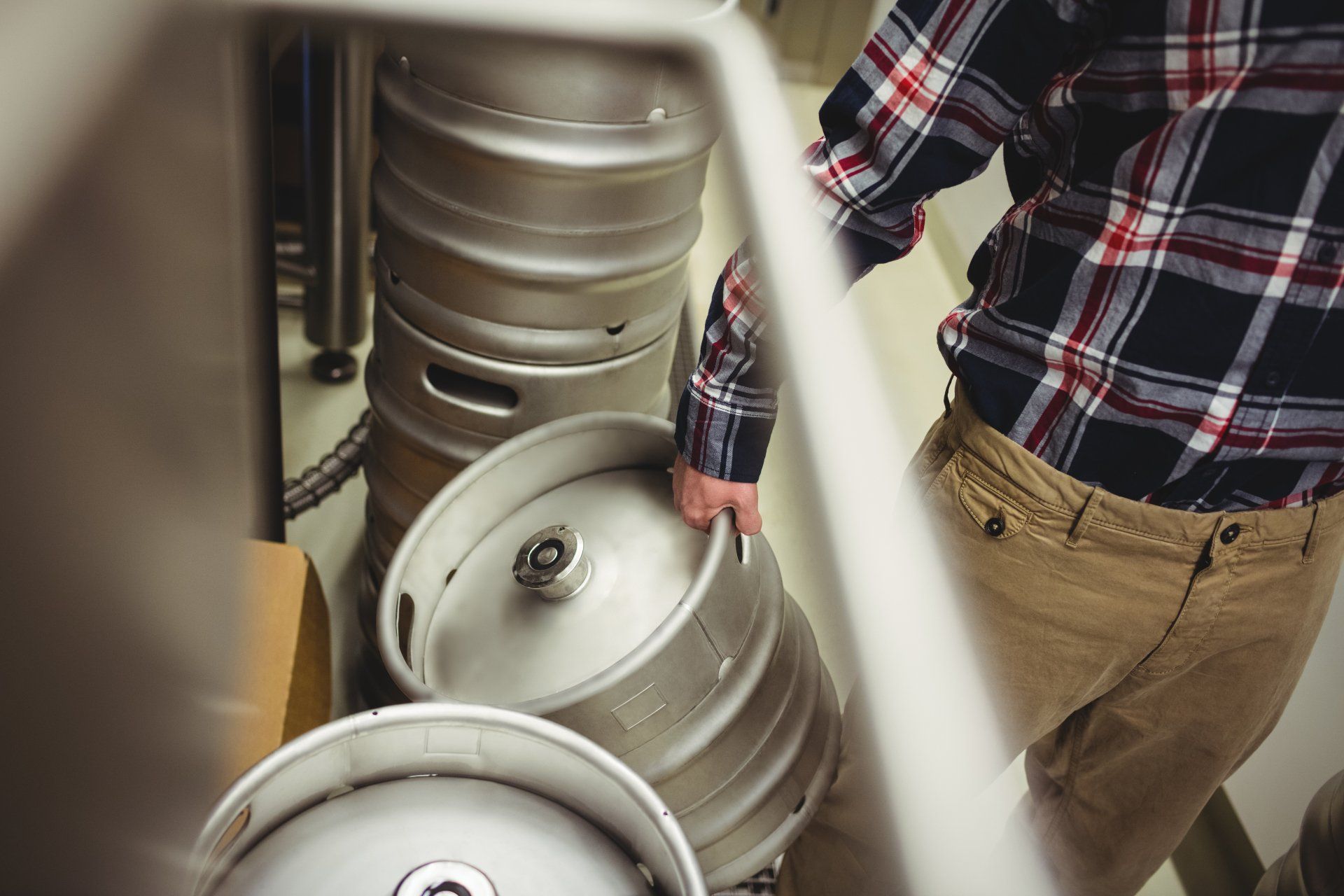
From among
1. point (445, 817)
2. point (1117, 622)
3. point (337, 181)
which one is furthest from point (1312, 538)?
point (337, 181)

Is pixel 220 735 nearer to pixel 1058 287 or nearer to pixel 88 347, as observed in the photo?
pixel 88 347

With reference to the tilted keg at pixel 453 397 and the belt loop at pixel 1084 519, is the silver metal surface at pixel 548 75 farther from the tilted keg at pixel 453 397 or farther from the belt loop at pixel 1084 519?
the belt loop at pixel 1084 519

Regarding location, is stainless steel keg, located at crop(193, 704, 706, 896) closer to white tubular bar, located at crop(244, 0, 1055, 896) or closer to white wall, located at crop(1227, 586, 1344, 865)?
white tubular bar, located at crop(244, 0, 1055, 896)

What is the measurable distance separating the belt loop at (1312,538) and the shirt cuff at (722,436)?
421mm

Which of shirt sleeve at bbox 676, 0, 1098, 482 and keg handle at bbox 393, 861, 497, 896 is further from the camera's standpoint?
shirt sleeve at bbox 676, 0, 1098, 482

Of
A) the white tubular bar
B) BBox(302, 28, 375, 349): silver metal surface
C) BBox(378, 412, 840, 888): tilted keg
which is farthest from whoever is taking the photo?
BBox(302, 28, 375, 349): silver metal surface

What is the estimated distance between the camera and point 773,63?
43 cm

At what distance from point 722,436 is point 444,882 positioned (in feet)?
1.54

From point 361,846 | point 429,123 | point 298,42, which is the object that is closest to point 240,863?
point 361,846

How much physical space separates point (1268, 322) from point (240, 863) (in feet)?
2.19

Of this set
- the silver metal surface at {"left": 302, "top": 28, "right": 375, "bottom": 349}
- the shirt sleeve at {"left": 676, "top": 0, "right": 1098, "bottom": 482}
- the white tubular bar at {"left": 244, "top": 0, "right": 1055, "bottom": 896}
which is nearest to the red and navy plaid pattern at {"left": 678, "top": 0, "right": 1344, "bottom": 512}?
the shirt sleeve at {"left": 676, "top": 0, "right": 1098, "bottom": 482}

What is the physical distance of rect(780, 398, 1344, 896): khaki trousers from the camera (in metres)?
0.75

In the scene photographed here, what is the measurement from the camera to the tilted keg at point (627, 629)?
737mm

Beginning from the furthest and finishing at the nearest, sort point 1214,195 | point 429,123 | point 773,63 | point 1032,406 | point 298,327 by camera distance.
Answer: point 298,327 → point 429,123 → point 1032,406 → point 1214,195 → point 773,63
